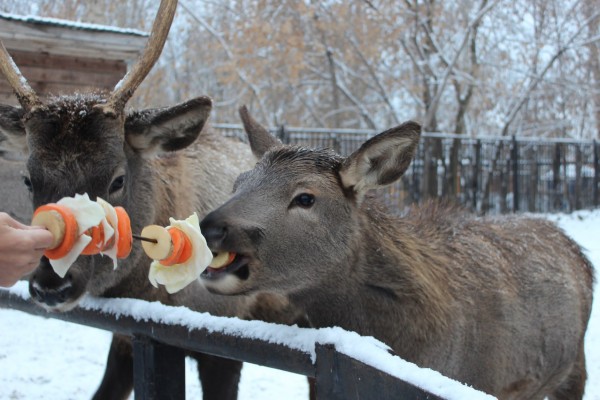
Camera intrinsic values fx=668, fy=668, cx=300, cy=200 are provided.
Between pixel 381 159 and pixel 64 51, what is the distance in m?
7.00

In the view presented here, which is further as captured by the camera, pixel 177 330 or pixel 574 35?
pixel 574 35

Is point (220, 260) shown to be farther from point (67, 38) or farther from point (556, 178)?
point (556, 178)

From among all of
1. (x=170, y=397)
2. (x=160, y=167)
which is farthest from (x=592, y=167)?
(x=170, y=397)

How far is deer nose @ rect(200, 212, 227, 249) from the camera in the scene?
9.34 ft

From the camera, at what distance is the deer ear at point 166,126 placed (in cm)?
408

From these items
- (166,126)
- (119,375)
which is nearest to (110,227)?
(166,126)

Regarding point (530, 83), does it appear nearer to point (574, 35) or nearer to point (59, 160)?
point (574, 35)

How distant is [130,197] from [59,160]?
62 centimetres

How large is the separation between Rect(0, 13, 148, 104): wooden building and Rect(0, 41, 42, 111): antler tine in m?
4.27

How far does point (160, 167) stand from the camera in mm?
4660

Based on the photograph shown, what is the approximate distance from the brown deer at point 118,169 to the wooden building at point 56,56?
3.97 m

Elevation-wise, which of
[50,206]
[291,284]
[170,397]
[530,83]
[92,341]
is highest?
[530,83]

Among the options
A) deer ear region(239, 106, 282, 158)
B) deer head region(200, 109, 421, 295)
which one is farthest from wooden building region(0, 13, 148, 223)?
deer head region(200, 109, 421, 295)

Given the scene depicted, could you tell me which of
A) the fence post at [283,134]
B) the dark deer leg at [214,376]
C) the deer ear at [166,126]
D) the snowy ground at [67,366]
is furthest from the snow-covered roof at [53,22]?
the fence post at [283,134]
